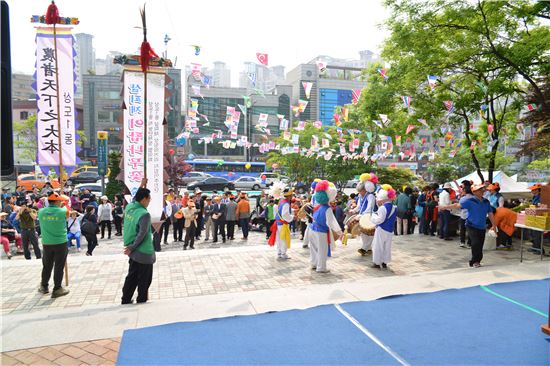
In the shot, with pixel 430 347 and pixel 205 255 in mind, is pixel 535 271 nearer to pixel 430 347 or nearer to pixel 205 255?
pixel 430 347

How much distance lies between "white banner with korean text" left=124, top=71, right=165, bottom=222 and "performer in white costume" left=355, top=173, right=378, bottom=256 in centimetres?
444

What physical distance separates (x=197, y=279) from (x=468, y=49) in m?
9.24

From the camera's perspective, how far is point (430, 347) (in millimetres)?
3965

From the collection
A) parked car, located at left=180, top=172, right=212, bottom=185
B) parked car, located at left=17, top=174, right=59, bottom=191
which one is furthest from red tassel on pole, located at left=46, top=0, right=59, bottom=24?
parked car, located at left=180, top=172, right=212, bottom=185

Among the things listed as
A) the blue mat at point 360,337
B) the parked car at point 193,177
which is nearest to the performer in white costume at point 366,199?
the blue mat at point 360,337

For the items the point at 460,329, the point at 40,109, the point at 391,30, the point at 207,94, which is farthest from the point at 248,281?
the point at 207,94

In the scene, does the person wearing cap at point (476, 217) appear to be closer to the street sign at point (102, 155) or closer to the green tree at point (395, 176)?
the street sign at point (102, 155)

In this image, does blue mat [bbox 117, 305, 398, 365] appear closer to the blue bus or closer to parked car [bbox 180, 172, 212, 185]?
parked car [bbox 180, 172, 212, 185]

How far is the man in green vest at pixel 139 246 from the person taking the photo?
553 centimetres

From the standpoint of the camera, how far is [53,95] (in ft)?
24.1

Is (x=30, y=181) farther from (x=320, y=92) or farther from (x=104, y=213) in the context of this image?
(x=320, y=92)

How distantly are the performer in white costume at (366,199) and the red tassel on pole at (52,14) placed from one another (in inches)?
268

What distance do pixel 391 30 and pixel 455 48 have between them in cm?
191

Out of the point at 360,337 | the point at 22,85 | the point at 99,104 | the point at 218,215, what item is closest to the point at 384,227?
the point at 360,337
